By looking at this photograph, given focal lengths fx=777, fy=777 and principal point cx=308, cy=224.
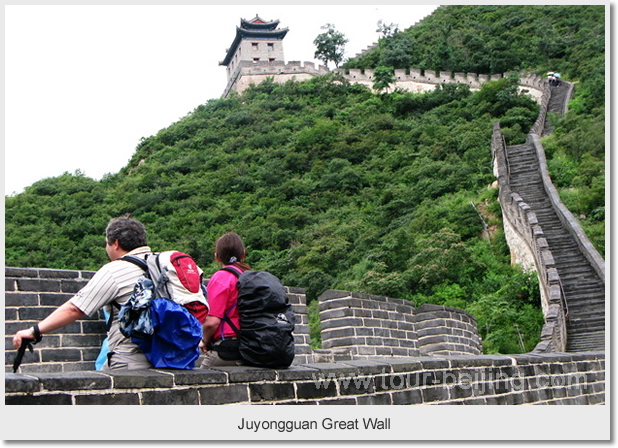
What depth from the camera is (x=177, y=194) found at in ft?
112

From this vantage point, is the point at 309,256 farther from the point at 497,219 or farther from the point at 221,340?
the point at 221,340

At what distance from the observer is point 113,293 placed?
12.6 feet

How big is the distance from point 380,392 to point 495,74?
43.8 m

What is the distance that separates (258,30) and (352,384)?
59.2m

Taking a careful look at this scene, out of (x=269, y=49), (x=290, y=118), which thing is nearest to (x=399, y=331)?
(x=290, y=118)

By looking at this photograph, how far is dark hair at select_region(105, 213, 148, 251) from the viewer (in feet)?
13.4

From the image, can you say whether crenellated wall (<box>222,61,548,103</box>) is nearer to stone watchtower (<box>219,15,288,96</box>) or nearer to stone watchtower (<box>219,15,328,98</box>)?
stone watchtower (<box>219,15,328,98</box>)

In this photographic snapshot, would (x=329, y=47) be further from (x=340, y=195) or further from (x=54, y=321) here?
(x=54, y=321)

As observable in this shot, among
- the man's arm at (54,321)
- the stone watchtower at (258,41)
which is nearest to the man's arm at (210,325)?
the man's arm at (54,321)

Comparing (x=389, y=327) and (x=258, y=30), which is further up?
(x=258, y=30)

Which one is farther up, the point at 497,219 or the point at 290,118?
the point at 290,118

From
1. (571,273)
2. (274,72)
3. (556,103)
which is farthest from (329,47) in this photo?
(571,273)

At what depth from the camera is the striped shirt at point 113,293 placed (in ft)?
12.3

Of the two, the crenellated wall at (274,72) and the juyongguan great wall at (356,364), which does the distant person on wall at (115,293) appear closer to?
the juyongguan great wall at (356,364)
